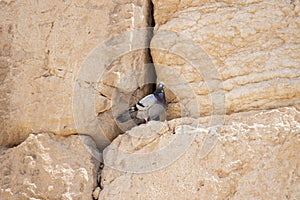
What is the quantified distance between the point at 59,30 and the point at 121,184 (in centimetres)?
106

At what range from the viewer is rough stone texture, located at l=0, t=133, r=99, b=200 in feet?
8.45

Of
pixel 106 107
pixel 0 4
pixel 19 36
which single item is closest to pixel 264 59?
pixel 106 107

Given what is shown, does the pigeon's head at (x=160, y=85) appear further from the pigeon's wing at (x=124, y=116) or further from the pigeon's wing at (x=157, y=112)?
the pigeon's wing at (x=124, y=116)

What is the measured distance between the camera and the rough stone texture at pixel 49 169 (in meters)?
2.58

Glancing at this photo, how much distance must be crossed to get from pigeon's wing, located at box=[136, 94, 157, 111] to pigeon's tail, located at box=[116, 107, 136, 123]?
46mm

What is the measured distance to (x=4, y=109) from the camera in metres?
2.77

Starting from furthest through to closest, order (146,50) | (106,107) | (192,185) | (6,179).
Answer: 1. (146,50)
2. (106,107)
3. (6,179)
4. (192,185)

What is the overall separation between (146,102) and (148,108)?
0.05 meters

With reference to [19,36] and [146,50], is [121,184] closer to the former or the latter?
[146,50]

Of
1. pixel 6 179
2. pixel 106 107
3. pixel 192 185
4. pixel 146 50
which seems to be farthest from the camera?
pixel 146 50

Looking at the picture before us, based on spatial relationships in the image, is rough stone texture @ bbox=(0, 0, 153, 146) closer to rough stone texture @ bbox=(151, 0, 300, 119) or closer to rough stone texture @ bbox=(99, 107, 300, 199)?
rough stone texture @ bbox=(151, 0, 300, 119)

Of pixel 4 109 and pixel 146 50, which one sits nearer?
pixel 4 109

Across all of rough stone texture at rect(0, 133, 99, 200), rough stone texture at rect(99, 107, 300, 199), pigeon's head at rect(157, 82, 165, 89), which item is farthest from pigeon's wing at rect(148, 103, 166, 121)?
rough stone texture at rect(0, 133, 99, 200)

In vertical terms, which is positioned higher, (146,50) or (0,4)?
(0,4)
